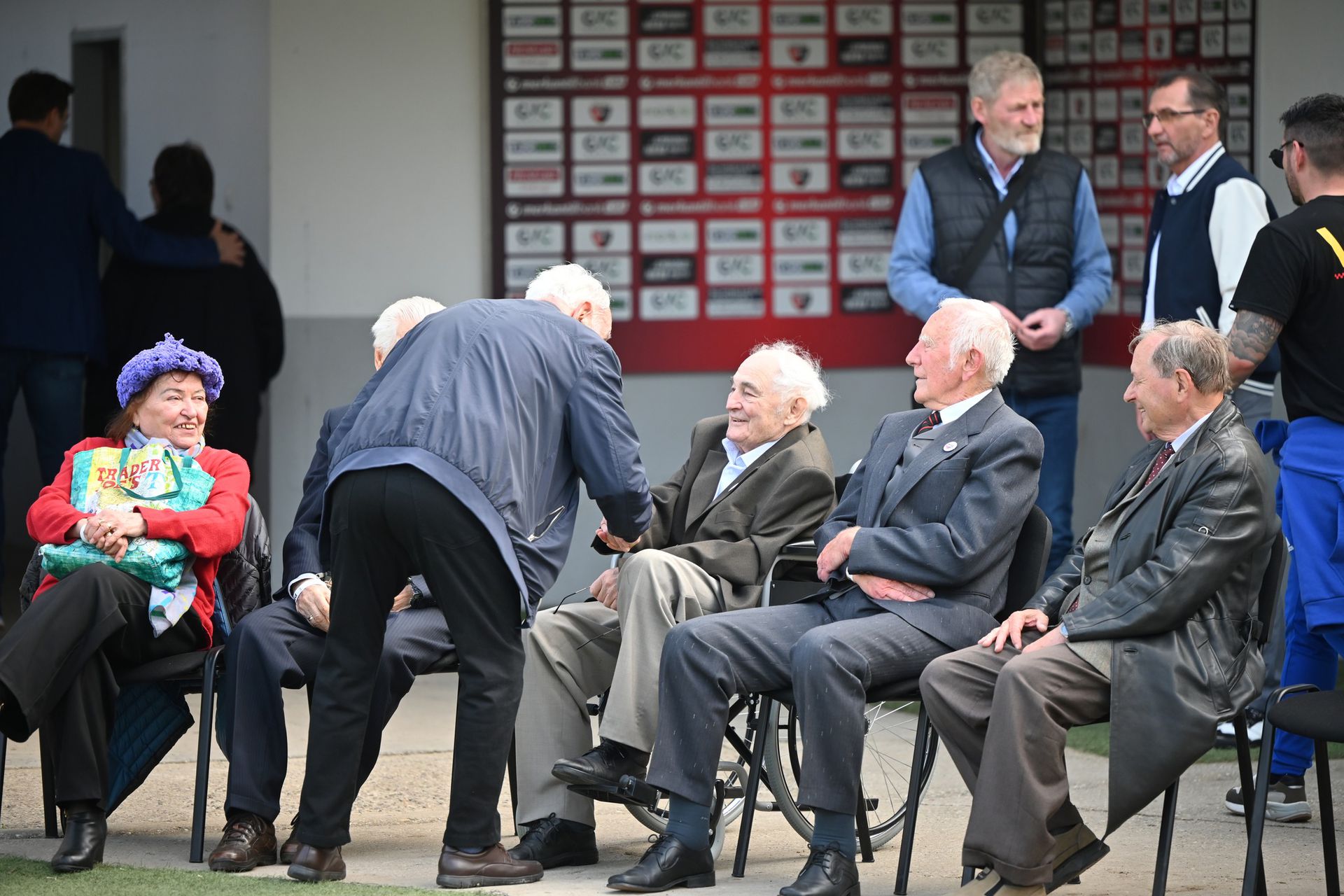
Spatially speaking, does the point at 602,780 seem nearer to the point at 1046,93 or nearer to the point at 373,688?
the point at 373,688

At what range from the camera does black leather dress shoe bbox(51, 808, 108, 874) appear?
4480mm

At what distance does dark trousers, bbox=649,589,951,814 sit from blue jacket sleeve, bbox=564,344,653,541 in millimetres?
358

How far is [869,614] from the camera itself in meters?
4.59

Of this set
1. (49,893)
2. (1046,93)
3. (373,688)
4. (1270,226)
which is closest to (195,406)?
(373,688)

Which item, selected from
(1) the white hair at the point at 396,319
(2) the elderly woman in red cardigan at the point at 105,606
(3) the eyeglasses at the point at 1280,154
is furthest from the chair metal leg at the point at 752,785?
(3) the eyeglasses at the point at 1280,154

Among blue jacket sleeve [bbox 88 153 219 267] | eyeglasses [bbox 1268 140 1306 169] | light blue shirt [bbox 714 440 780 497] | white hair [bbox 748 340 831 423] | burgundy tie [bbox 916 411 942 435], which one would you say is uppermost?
eyeglasses [bbox 1268 140 1306 169]

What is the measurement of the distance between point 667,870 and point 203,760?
4.05 feet

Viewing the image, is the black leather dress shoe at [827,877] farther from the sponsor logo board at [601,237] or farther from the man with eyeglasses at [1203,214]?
the sponsor logo board at [601,237]

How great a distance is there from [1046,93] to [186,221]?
3732 mm

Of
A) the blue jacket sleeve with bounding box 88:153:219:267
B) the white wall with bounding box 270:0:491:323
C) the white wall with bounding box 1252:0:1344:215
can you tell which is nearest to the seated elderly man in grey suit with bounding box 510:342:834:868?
the white wall with bounding box 1252:0:1344:215

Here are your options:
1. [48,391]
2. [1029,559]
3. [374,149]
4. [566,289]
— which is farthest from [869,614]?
[48,391]

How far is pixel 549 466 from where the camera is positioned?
14.7 ft

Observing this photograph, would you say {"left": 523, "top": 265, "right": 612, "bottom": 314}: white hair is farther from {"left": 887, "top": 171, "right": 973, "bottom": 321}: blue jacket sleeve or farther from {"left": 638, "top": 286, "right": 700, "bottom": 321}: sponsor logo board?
{"left": 638, "top": 286, "right": 700, "bottom": 321}: sponsor logo board

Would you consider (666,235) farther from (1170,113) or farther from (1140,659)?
(1140,659)
